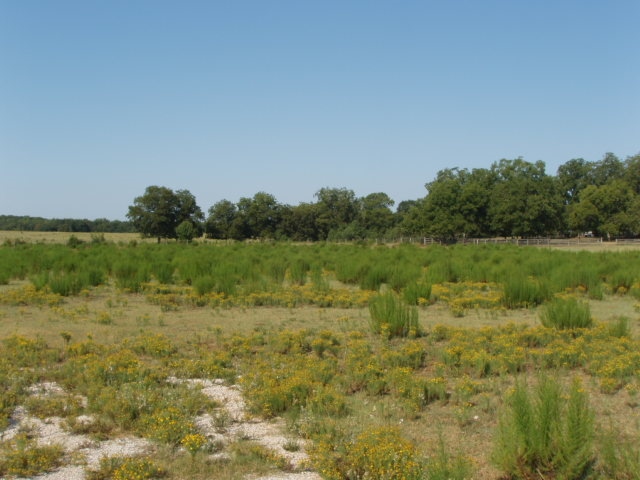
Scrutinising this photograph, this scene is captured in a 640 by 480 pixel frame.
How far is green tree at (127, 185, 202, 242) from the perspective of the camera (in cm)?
8038

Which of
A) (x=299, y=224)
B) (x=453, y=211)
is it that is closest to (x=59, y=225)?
(x=299, y=224)

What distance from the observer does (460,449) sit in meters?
5.23

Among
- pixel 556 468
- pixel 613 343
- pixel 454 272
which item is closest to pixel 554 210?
pixel 454 272

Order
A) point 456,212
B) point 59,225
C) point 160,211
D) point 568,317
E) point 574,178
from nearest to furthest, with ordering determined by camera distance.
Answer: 1. point 568,317
2. point 456,212
3. point 160,211
4. point 574,178
5. point 59,225

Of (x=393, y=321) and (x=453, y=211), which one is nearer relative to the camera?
(x=393, y=321)

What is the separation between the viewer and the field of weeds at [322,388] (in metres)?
4.67

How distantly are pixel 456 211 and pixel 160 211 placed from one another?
136 ft

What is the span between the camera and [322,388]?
660 centimetres

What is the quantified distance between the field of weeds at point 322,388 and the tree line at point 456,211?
50.2 metres

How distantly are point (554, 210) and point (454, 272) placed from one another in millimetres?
55985

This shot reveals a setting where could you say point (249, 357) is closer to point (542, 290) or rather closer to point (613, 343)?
point (613, 343)

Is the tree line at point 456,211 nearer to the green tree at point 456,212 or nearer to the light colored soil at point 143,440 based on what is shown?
the green tree at point 456,212

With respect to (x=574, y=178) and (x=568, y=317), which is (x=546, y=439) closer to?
(x=568, y=317)

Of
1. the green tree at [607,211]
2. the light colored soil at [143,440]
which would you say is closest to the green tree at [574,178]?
the green tree at [607,211]
